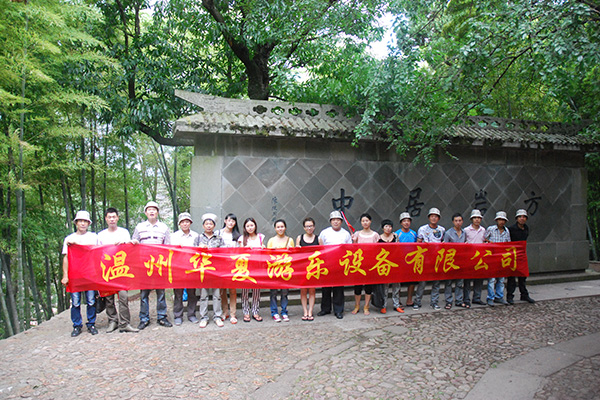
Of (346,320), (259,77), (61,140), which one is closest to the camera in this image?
(346,320)

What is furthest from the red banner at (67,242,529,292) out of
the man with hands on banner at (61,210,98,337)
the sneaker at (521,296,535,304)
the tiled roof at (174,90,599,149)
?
the tiled roof at (174,90,599,149)

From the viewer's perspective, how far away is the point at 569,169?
346 inches

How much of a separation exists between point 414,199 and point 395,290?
2.06 metres

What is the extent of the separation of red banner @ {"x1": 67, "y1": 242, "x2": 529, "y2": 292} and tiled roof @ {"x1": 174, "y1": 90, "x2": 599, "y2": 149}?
6.15 ft

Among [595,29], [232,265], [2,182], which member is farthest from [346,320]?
[2,182]

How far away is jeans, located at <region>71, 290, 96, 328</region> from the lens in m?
5.02

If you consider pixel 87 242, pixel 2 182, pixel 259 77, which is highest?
pixel 259 77

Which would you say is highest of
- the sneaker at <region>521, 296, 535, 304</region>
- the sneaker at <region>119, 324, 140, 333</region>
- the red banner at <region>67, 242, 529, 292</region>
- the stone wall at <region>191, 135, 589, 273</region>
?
the stone wall at <region>191, 135, 589, 273</region>

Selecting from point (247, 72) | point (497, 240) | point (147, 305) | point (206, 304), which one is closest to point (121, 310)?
point (147, 305)

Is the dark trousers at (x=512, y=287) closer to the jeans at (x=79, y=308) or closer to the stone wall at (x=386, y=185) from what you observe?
the stone wall at (x=386, y=185)

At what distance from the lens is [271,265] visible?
18.4ft

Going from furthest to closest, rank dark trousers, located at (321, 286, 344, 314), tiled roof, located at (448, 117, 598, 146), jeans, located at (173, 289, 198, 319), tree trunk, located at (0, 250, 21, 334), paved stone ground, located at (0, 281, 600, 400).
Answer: tiled roof, located at (448, 117, 598, 146), tree trunk, located at (0, 250, 21, 334), dark trousers, located at (321, 286, 344, 314), jeans, located at (173, 289, 198, 319), paved stone ground, located at (0, 281, 600, 400)

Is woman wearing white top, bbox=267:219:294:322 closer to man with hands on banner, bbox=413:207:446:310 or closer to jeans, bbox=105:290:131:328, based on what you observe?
jeans, bbox=105:290:131:328

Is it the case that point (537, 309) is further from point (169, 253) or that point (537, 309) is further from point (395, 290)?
point (169, 253)
